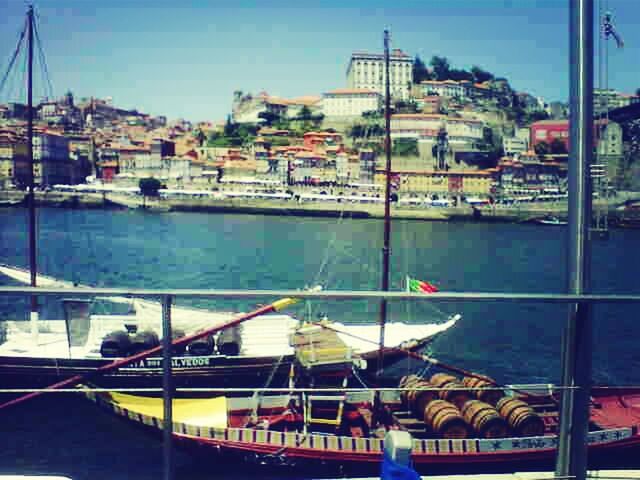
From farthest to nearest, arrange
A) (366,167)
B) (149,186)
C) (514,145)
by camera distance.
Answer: (514,145) < (149,186) < (366,167)

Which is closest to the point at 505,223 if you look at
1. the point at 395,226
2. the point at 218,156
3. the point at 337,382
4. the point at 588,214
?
the point at 395,226

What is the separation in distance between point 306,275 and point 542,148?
110ft

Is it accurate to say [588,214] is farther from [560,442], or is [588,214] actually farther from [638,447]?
[638,447]

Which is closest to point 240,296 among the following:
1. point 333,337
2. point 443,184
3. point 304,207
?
point 333,337

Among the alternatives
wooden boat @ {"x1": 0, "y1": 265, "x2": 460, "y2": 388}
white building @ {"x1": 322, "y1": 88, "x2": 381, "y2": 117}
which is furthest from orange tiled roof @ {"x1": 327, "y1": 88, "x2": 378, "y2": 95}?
wooden boat @ {"x1": 0, "y1": 265, "x2": 460, "y2": 388}

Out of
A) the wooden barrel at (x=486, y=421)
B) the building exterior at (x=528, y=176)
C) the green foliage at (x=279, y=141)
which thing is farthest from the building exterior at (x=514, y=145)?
the wooden barrel at (x=486, y=421)

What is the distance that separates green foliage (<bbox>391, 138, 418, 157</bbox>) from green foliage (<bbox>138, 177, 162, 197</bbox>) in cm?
1509

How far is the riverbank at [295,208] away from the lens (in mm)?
35812

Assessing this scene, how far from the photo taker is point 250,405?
4566 millimetres

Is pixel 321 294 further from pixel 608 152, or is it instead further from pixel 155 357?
pixel 155 357

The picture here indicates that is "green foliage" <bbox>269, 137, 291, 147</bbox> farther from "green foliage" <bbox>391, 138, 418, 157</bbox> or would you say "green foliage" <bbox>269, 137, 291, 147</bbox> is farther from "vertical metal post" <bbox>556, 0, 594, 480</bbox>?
"vertical metal post" <bbox>556, 0, 594, 480</bbox>

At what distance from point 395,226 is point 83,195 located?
1755 cm

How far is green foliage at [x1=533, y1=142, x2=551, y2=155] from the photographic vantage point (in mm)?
45312

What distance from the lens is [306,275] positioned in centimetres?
1659
